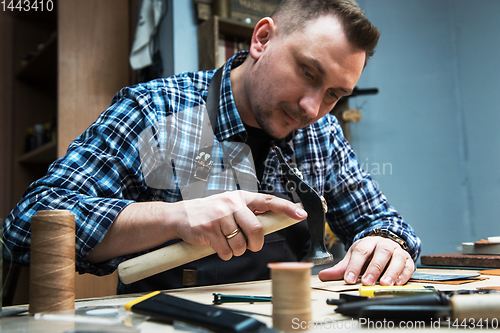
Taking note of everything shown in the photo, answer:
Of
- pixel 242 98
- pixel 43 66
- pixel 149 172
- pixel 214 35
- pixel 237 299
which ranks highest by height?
pixel 43 66

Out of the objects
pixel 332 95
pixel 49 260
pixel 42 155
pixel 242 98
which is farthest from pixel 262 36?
pixel 42 155

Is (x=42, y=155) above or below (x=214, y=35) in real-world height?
below

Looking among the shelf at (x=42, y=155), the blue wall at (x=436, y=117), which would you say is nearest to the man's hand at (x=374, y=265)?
the blue wall at (x=436, y=117)

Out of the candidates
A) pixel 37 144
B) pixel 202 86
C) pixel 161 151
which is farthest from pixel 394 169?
pixel 37 144

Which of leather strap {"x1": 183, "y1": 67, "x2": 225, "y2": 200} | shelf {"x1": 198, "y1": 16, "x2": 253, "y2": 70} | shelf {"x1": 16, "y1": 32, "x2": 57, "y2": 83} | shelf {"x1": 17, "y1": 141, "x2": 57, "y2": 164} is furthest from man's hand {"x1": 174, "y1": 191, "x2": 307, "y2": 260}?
shelf {"x1": 16, "y1": 32, "x2": 57, "y2": 83}

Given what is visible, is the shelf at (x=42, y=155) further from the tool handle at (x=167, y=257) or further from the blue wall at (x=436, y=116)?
the blue wall at (x=436, y=116)

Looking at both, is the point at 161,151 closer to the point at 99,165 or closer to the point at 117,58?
the point at 99,165

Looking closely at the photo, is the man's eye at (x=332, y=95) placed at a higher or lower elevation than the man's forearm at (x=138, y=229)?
higher

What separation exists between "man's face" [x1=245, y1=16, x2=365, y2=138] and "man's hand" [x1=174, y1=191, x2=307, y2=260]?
0.47 meters

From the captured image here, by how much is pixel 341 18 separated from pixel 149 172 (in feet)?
2.57

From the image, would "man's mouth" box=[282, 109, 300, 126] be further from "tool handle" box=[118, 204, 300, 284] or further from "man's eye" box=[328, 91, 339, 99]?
"tool handle" box=[118, 204, 300, 284]

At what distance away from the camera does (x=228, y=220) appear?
0.83 metres

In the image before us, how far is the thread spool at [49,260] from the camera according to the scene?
641 mm

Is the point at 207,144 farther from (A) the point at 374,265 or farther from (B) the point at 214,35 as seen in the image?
(B) the point at 214,35
